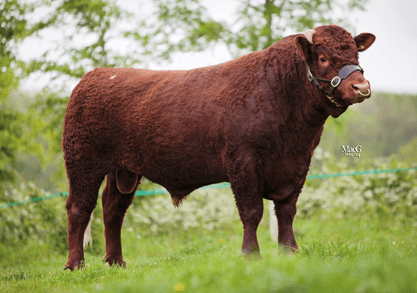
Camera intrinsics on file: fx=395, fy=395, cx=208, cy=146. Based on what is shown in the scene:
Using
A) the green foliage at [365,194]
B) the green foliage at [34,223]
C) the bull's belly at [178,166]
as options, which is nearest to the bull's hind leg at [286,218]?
the bull's belly at [178,166]

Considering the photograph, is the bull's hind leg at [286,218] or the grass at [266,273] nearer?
the grass at [266,273]

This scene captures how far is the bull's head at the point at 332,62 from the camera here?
2.96 meters

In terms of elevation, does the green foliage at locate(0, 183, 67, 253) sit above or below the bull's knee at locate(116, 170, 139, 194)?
below

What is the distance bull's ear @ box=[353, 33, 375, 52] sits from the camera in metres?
3.36

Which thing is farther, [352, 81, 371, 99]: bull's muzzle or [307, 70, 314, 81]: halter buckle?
[307, 70, 314, 81]: halter buckle

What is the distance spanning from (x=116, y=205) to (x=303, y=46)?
8.85 ft

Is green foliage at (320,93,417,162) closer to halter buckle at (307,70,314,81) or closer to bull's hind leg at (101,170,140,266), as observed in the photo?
bull's hind leg at (101,170,140,266)

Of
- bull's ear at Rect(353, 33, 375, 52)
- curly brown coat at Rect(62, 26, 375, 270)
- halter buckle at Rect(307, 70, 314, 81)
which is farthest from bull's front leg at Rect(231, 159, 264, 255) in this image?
bull's ear at Rect(353, 33, 375, 52)

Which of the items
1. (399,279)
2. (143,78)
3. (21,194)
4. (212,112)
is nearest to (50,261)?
(21,194)

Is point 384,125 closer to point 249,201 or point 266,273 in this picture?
point 249,201

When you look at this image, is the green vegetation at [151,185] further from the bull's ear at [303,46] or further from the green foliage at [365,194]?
the bull's ear at [303,46]

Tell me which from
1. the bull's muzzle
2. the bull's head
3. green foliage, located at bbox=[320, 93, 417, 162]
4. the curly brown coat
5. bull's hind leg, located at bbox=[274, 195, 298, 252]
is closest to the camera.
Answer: the bull's muzzle

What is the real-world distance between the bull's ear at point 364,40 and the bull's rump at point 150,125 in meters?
1.26

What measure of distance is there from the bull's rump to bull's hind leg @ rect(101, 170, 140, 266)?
12.0 inches
